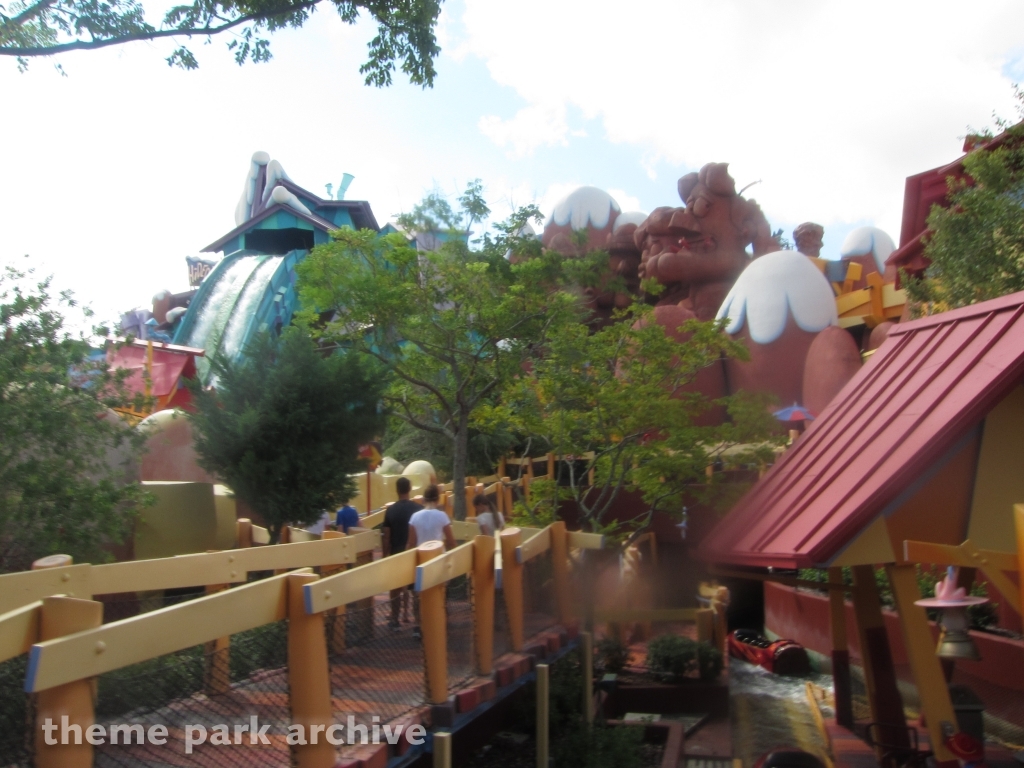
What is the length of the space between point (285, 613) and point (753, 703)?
29.9 ft

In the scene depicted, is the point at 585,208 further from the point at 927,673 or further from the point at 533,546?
the point at 927,673

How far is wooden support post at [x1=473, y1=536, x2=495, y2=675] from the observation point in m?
6.03

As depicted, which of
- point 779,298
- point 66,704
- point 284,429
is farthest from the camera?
point 779,298

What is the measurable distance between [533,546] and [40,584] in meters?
4.00

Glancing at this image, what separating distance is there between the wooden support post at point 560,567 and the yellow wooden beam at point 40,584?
4.46 metres

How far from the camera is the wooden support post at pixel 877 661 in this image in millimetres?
7273

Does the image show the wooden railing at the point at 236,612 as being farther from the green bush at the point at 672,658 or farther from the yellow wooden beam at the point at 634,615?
the green bush at the point at 672,658

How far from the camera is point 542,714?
266 inches

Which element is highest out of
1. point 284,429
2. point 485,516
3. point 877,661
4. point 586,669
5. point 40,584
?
point 284,429

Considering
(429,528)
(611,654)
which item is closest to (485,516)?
(429,528)

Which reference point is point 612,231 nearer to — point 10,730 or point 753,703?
point 753,703

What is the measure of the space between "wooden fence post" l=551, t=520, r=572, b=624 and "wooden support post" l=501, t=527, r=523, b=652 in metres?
1.28

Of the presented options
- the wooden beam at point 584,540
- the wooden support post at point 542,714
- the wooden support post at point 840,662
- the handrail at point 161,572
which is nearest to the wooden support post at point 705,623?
the wooden support post at point 840,662

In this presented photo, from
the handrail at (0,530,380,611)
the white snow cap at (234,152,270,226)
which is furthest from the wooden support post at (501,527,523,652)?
the white snow cap at (234,152,270,226)
